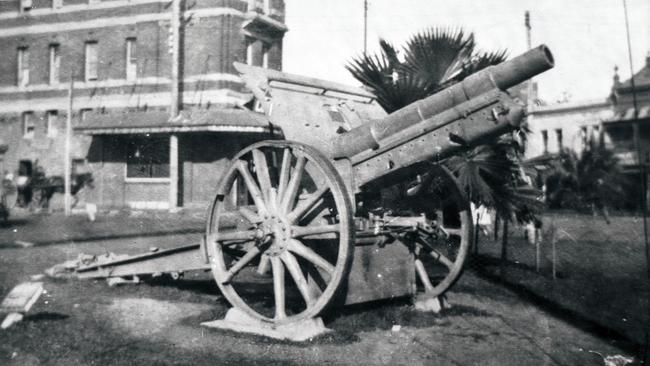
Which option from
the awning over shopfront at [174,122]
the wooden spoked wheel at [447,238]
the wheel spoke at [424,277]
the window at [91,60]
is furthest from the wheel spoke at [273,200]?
the window at [91,60]

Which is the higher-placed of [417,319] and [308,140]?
[308,140]

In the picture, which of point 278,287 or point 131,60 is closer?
point 278,287

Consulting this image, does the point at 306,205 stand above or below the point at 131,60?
below

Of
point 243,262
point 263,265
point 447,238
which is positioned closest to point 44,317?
Result: point 243,262

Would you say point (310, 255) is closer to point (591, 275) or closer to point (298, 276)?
point (298, 276)

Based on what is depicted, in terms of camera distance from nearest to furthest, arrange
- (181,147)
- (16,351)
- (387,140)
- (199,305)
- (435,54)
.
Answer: (16,351)
(387,140)
(199,305)
(435,54)
(181,147)

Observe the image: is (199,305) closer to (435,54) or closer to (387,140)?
(387,140)

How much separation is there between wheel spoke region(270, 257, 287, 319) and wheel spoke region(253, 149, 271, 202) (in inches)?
25.5

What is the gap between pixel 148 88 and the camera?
2122 cm

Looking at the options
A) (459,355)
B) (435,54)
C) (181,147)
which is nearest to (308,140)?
(459,355)

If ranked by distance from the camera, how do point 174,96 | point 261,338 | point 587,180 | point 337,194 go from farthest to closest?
point 174,96 → point 587,180 → point 261,338 → point 337,194

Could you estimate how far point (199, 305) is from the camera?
6270mm

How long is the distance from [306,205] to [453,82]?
3.95 meters

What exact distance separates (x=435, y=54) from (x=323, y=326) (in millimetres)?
4690
